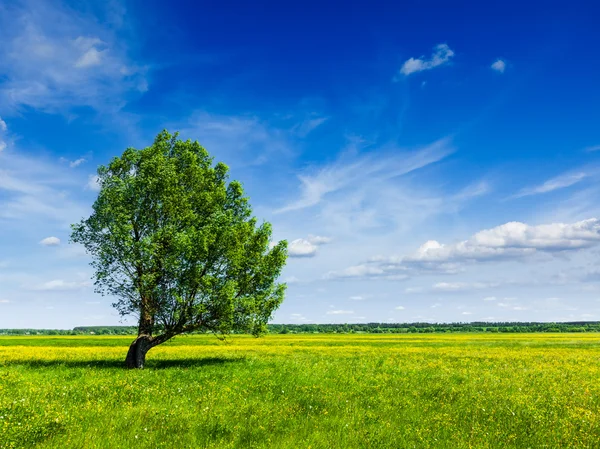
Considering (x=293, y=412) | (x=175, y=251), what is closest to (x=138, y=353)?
(x=175, y=251)

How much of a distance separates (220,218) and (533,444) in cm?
2376

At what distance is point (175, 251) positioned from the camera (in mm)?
28875

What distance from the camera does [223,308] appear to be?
97.3 ft

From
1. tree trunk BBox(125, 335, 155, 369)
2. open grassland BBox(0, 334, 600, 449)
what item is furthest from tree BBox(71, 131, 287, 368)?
open grassland BBox(0, 334, 600, 449)

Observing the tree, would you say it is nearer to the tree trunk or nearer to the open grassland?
the tree trunk

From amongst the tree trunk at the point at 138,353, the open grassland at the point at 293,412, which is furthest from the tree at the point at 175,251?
the open grassland at the point at 293,412

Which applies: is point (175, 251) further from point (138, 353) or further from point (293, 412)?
point (293, 412)

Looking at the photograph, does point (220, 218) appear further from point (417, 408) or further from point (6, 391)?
point (417, 408)

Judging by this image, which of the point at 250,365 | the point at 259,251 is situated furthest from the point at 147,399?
the point at 259,251

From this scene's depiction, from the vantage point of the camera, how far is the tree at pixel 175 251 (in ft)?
95.5

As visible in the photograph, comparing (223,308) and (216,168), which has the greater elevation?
(216,168)

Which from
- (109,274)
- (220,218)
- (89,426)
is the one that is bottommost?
(89,426)

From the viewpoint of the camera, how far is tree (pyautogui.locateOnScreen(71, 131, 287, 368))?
29.1m

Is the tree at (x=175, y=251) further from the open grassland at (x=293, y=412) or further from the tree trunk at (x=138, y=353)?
the open grassland at (x=293, y=412)
